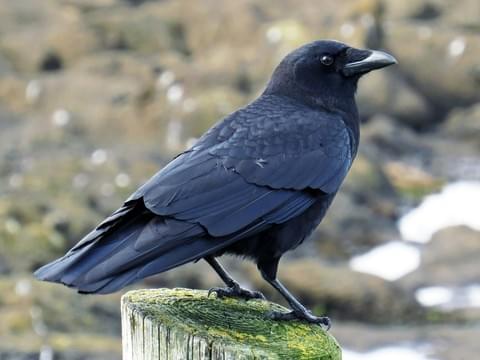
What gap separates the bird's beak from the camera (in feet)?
18.6

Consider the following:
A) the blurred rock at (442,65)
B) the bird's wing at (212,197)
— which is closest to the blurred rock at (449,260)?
the blurred rock at (442,65)

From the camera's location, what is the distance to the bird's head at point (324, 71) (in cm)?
567

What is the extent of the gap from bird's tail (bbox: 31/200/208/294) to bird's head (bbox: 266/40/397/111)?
4.29 ft

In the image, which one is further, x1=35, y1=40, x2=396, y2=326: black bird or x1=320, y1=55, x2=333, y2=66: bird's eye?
x1=320, y1=55, x2=333, y2=66: bird's eye

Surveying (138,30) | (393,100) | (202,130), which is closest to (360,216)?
(202,130)

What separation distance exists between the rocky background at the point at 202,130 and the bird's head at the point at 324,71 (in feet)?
15.2

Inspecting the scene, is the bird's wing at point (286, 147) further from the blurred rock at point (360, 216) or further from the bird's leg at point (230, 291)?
the blurred rock at point (360, 216)

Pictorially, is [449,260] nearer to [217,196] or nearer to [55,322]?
[55,322]

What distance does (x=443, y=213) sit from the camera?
1518cm

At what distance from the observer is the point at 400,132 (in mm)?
18641

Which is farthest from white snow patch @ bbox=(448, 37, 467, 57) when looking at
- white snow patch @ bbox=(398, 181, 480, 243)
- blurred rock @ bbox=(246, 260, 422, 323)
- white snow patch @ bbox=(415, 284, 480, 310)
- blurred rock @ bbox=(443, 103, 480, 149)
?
blurred rock @ bbox=(246, 260, 422, 323)

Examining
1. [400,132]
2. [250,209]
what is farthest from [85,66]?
[250,209]

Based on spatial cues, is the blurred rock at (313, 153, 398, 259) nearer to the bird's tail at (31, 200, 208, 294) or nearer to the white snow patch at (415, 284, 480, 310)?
the white snow patch at (415, 284, 480, 310)

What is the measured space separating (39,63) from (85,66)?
1134mm
